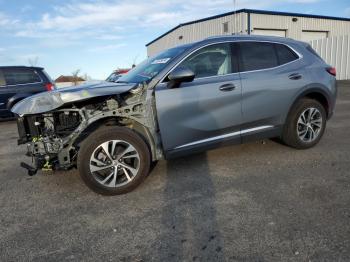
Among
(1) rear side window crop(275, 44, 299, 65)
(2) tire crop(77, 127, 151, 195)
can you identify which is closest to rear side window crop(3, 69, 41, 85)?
(2) tire crop(77, 127, 151, 195)

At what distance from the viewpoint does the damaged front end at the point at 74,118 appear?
11.7 feet

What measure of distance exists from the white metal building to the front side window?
1508 cm

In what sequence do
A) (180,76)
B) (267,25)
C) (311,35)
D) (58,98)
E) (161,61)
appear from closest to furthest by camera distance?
(58,98)
(180,76)
(161,61)
(267,25)
(311,35)

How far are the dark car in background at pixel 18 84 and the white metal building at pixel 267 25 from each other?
10.7 meters

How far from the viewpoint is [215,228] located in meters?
2.84

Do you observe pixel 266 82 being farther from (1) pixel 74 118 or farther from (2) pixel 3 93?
(2) pixel 3 93

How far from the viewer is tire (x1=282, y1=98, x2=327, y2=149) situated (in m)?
4.75

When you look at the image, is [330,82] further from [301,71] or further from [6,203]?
[6,203]

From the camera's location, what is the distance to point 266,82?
14.3ft

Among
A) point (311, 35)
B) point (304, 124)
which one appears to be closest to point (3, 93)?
point (304, 124)

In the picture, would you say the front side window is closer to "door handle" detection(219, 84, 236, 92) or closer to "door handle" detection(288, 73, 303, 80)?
"door handle" detection(219, 84, 236, 92)

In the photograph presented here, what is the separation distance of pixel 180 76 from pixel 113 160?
1269 millimetres

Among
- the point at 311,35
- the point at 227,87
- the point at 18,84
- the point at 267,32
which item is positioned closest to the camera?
the point at 227,87

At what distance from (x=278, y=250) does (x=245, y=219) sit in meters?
0.54
